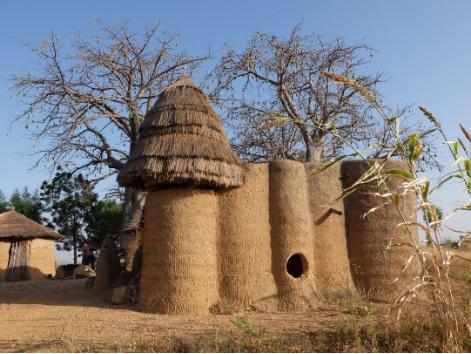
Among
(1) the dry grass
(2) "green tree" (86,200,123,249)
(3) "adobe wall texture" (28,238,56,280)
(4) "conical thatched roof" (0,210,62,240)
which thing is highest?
(2) "green tree" (86,200,123,249)

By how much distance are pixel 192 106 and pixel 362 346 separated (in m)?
5.54

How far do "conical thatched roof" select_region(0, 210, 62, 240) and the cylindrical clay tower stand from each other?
10.1 metres

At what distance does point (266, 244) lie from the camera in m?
8.50

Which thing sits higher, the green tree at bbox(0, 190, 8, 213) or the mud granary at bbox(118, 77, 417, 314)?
the green tree at bbox(0, 190, 8, 213)

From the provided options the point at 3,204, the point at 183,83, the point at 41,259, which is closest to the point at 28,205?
the point at 3,204

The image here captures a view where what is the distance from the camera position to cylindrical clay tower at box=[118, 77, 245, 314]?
7859 mm

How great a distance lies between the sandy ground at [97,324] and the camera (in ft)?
19.1

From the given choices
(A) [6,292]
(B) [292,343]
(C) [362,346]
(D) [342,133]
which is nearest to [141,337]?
(B) [292,343]

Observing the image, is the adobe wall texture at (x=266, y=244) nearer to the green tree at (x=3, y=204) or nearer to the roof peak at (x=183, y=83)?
the roof peak at (x=183, y=83)

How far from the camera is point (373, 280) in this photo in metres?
8.87

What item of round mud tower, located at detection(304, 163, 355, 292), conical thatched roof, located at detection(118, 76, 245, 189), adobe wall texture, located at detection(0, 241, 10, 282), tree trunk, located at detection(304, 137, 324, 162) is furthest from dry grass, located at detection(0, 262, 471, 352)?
adobe wall texture, located at detection(0, 241, 10, 282)

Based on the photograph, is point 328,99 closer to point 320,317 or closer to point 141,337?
point 320,317

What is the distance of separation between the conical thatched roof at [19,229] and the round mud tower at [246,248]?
11435 millimetres

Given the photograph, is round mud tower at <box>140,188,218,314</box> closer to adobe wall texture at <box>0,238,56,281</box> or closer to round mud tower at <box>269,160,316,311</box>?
round mud tower at <box>269,160,316,311</box>
